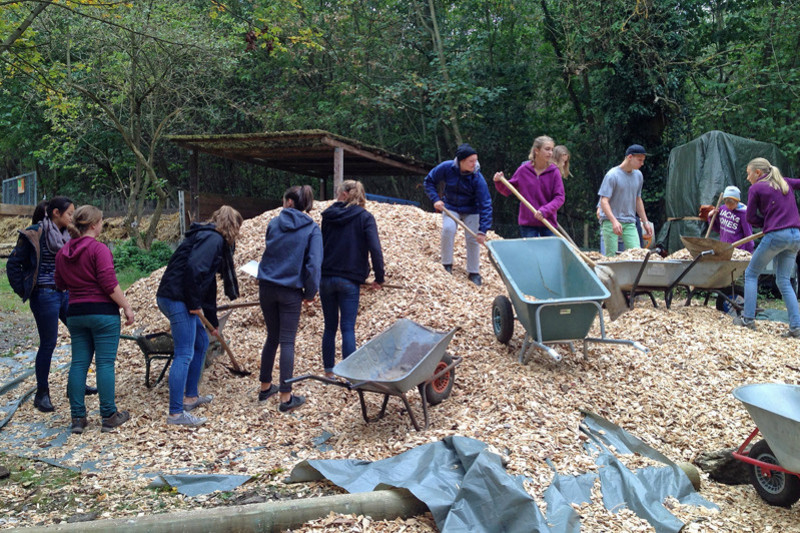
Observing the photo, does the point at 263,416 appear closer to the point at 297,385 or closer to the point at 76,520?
the point at 297,385

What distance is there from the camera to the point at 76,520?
320cm

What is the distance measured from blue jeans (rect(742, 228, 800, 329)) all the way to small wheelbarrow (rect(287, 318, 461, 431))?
3535 mm

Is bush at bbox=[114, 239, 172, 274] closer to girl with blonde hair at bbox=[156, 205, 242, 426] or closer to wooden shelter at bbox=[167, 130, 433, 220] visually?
wooden shelter at bbox=[167, 130, 433, 220]

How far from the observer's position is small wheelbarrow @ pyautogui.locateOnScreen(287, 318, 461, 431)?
4.09 metres

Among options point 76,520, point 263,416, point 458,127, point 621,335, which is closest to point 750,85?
point 458,127

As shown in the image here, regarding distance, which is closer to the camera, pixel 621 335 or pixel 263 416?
pixel 263 416

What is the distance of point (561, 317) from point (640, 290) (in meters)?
2.24

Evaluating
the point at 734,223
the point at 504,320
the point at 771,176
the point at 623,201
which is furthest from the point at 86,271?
the point at 734,223

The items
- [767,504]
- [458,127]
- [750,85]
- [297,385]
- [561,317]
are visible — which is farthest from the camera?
[458,127]

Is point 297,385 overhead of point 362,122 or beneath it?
beneath

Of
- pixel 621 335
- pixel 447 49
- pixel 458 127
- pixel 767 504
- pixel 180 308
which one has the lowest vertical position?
pixel 767 504

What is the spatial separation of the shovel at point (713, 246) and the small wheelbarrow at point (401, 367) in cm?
308

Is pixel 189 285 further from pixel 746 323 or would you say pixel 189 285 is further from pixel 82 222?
pixel 746 323

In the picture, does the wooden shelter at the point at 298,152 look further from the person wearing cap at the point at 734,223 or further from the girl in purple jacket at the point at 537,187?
the person wearing cap at the point at 734,223
